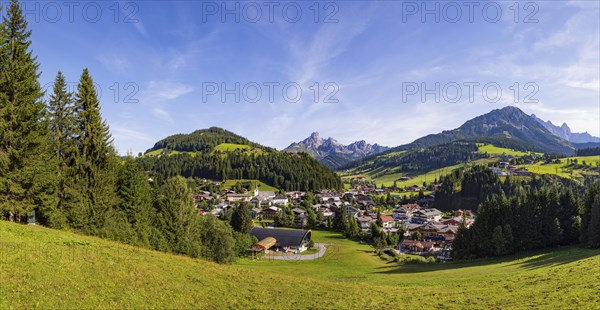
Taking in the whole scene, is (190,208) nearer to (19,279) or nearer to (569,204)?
(19,279)

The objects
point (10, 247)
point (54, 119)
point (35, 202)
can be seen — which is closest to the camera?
point (10, 247)

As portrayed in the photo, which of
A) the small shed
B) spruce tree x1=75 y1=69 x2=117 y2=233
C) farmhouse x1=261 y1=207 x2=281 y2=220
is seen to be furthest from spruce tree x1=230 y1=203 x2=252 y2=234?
spruce tree x1=75 y1=69 x2=117 y2=233

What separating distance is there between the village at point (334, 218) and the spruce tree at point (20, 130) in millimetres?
29468

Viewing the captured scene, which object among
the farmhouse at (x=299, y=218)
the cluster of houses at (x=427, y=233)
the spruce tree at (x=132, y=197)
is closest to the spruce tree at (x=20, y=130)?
the spruce tree at (x=132, y=197)

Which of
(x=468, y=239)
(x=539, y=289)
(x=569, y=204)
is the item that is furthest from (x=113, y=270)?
(x=569, y=204)

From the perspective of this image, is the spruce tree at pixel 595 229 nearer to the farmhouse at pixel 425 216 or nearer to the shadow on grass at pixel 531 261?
the shadow on grass at pixel 531 261

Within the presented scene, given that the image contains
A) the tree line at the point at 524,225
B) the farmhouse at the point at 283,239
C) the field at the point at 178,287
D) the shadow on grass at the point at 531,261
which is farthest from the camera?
the farmhouse at the point at 283,239

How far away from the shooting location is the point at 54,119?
30.2 metres

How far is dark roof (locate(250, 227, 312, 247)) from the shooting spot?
82981 millimetres

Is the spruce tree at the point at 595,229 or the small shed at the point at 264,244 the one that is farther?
the small shed at the point at 264,244

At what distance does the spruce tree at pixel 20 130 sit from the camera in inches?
976

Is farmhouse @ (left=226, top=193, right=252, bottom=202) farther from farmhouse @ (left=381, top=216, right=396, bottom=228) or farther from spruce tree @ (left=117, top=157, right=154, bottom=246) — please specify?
spruce tree @ (left=117, top=157, right=154, bottom=246)

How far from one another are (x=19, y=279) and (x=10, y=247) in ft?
16.4

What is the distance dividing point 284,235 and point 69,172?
61147 mm
